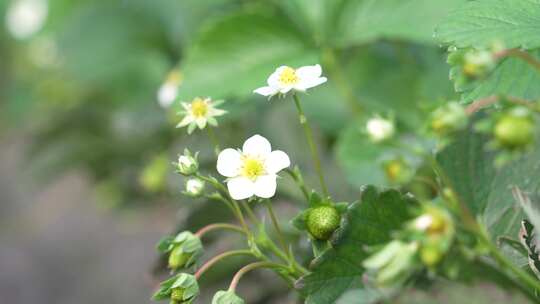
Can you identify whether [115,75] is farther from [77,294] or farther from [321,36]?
[77,294]

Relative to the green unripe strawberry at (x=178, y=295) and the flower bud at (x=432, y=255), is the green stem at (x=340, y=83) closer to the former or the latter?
the green unripe strawberry at (x=178, y=295)

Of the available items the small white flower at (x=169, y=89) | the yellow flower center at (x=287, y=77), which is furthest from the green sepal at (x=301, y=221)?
the small white flower at (x=169, y=89)

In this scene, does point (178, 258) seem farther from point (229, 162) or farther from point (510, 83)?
point (510, 83)

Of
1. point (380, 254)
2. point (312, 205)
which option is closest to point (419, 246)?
point (380, 254)

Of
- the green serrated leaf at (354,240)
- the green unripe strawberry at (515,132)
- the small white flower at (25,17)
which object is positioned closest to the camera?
the green unripe strawberry at (515,132)

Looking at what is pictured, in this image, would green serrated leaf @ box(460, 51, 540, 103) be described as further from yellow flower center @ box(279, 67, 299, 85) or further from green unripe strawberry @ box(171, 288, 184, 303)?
green unripe strawberry @ box(171, 288, 184, 303)

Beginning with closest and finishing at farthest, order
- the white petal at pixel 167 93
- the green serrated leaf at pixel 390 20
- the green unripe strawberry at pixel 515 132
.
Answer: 1. the green unripe strawberry at pixel 515 132
2. the green serrated leaf at pixel 390 20
3. the white petal at pixel 167 93
